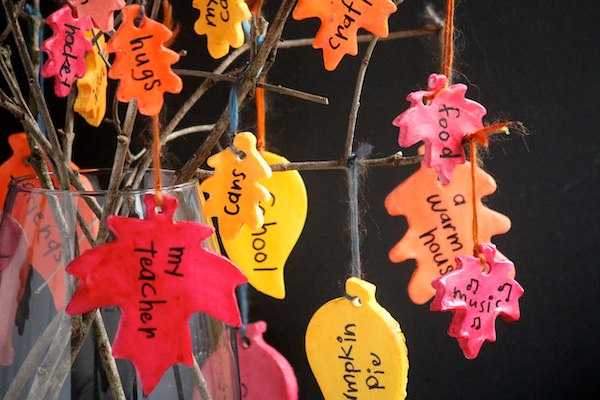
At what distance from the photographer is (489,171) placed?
98 centimetres

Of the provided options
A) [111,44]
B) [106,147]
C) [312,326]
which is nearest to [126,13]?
[111,44]

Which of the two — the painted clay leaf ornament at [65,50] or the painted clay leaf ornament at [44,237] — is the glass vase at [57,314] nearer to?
the painted clay leaf ornament at [44,237]

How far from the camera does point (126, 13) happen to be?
0.50 m

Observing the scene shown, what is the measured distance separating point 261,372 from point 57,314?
24 centimetres

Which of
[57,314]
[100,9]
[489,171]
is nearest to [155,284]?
[57,314]

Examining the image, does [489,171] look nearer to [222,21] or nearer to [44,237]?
[222,21]

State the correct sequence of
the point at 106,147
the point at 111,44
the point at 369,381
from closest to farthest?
the point at 111,44
the point at 369,381
the point at 106,147

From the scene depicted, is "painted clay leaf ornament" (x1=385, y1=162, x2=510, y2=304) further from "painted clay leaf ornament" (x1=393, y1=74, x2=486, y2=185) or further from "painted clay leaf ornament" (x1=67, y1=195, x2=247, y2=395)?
"painted clay leaf ornament" (x1=67, y1=195, x2=247, y2=395)

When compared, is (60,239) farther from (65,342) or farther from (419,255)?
(419,255)

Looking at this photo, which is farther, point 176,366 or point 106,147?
point 106,147

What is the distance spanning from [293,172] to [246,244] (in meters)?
0.08

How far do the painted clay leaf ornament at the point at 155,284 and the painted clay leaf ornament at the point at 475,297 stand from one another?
0.53ft

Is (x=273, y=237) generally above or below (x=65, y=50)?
below

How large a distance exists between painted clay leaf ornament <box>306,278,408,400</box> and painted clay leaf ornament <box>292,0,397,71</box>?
0.18 meters
